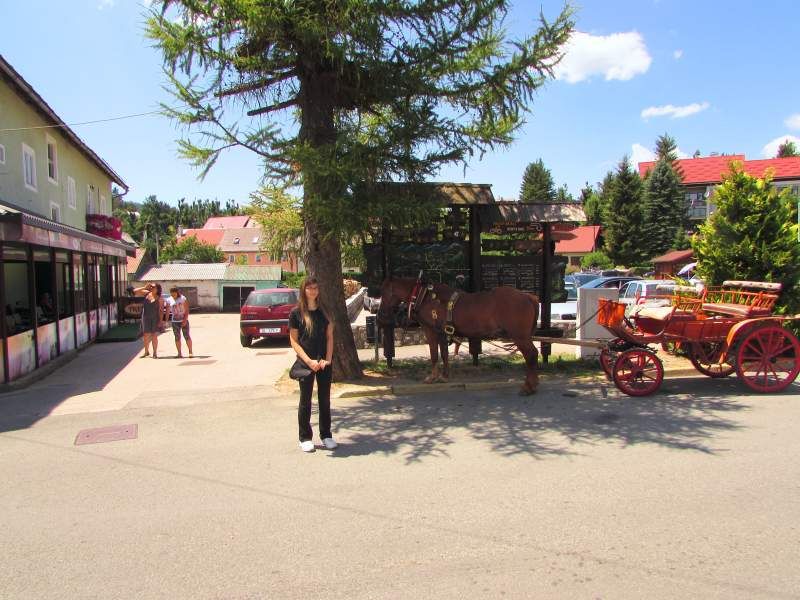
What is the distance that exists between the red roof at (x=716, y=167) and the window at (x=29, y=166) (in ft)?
203

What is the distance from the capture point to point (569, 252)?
71.8m

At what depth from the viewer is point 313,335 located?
5934 mm

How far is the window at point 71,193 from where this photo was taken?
19750mm

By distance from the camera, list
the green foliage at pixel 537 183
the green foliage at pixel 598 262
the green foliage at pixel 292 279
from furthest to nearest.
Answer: the green foliage at pixel 537 183
the green foliage at pixel 598 262
the green foliage at pixel 292 279

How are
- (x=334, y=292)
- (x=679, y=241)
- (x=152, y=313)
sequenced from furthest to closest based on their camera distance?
1. (x=679, y=241)
2. (x=152, y=313)
3. (x=334, y=292)

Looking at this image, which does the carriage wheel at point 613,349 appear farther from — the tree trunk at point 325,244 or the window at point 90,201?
the window at point 90,201

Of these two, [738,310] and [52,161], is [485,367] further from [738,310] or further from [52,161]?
[52,161]

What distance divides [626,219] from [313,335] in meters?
53.7

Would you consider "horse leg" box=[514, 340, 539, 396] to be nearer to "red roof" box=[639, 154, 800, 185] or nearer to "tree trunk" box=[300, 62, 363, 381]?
"tree trunk" box=[300, 62, 363, 381]

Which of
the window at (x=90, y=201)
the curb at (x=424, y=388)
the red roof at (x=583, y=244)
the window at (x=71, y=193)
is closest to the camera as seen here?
the curb at (x=424, y=388)

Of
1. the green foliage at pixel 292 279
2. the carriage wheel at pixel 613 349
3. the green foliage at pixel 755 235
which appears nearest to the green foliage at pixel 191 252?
the green foliage at pixel 292 279

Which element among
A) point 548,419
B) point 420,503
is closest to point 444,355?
point 548,419

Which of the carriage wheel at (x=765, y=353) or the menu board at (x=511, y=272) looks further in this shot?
the menu board at (x=511, y=272)

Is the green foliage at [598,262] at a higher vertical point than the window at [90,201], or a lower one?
lower
